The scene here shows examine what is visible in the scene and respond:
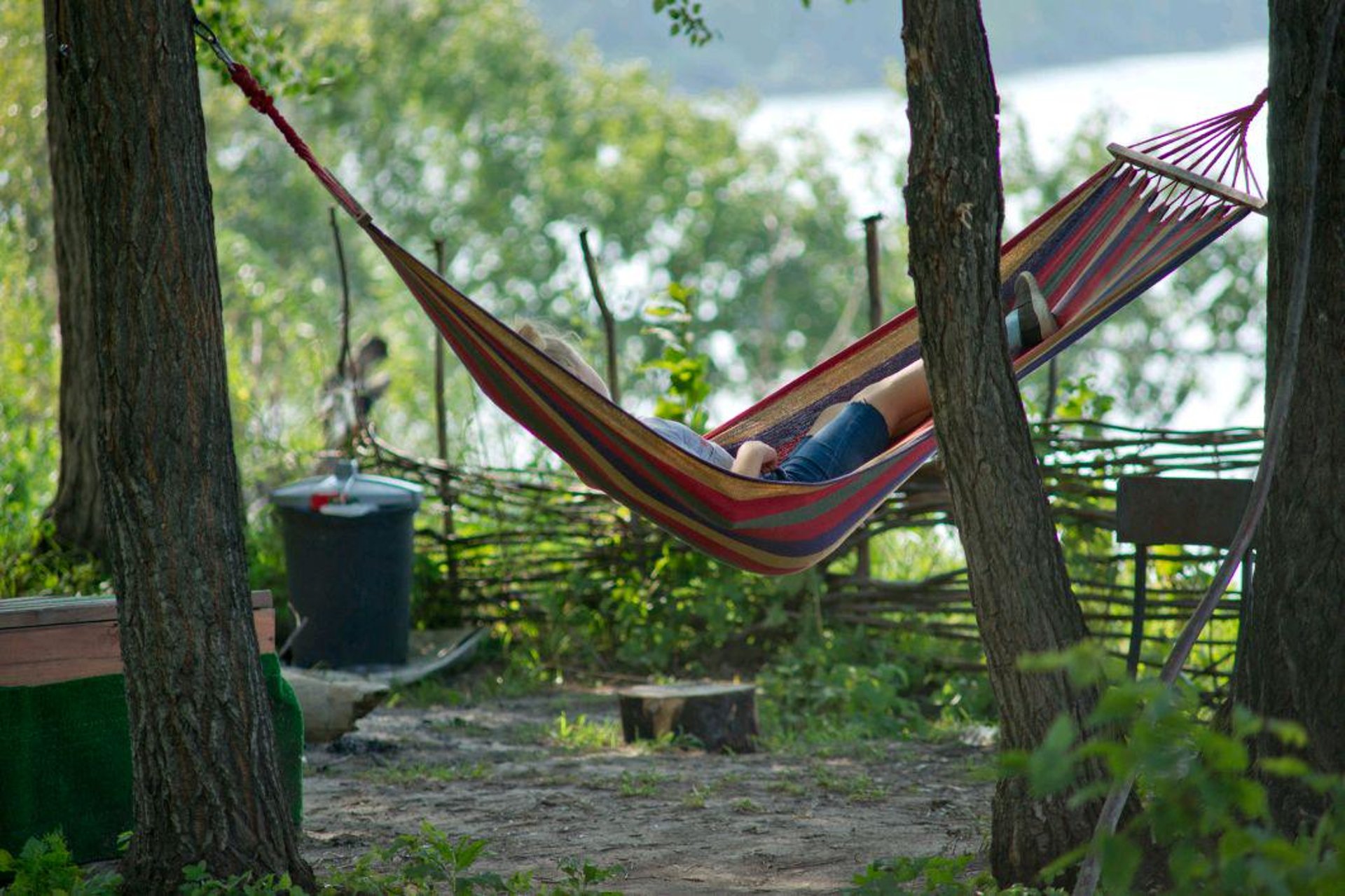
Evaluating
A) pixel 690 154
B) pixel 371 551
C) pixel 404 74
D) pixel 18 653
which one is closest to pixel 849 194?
pixel 690 154

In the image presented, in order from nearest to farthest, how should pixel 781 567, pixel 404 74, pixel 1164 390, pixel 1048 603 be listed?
pixel 1048 603 → pixel 781 567 → pixel 1164 390 → pixel 404 74

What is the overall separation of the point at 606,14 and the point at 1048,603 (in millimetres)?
31825

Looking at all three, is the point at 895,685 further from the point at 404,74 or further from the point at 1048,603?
the point at 404,74

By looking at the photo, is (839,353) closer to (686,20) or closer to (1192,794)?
(686,20)

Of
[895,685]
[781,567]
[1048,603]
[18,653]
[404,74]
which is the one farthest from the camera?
[404,74]

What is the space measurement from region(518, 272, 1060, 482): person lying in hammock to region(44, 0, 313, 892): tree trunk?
1.14 m

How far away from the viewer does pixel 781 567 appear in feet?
9.51

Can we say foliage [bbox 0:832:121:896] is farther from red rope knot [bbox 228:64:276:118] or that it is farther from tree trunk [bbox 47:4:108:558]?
tree trunk [bbox 47:4:108:558]

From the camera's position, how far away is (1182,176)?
2.90 meters

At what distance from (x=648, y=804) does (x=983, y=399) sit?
1.25 m

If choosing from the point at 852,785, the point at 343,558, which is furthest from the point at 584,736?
the point at 343,558

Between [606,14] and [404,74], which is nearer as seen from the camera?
[404,74]

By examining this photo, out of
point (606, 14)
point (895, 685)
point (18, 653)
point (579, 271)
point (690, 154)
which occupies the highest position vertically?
point (606, 14)

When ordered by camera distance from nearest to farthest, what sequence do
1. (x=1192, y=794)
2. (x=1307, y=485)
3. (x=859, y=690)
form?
(x=1192, y=794) → (x=1307, y=485) → (x=859, y=690)
